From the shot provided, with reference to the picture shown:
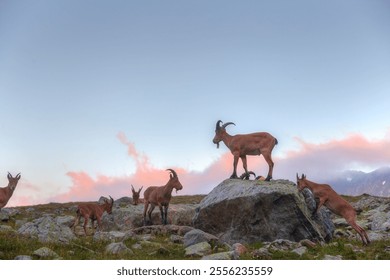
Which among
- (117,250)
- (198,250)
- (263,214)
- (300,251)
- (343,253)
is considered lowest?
(343,253)

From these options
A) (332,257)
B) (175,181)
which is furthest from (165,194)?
(332,257)

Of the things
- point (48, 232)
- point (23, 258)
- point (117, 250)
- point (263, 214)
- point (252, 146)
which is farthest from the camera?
point (252, 146)

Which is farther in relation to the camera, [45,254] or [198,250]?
[198,250]

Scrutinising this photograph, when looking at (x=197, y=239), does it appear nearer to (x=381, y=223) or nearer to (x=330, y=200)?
(x=330, y=200)

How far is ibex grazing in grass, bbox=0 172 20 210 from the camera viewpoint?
1006 inches

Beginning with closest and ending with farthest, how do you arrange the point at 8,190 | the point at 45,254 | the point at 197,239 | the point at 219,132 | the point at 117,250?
the point at 45,254, the point at 117,250, the point at 197,239, the point at 219,132, the point at 8,190

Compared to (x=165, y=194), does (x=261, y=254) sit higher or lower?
lower

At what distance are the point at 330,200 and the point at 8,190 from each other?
18.0 meters

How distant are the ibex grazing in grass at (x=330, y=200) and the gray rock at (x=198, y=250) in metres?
5.60

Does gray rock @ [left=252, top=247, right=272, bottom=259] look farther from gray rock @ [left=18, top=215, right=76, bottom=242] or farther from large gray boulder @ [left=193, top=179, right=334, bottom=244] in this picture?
gray rock @ [left=18, top=215, right=76, bottom=242]

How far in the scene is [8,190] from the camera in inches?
1033

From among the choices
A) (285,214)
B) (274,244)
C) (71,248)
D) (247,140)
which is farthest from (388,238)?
(71,248)

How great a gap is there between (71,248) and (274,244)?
6.48 metres
